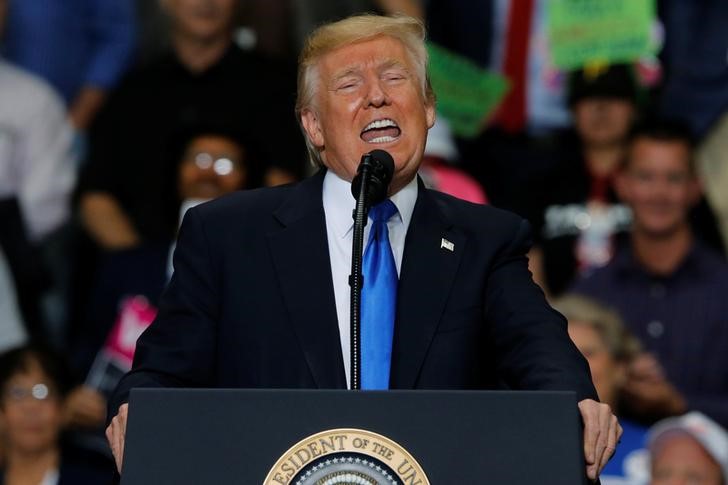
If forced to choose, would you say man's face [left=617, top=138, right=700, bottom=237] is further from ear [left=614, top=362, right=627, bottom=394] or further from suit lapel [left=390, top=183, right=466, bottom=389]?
suit lapel [left=390, top=183, right=466, bottom=389]

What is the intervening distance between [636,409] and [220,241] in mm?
2716

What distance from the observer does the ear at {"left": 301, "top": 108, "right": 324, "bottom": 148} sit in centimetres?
277

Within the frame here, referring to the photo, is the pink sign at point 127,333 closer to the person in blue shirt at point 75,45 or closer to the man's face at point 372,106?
the person in blue shirt at point 75,45

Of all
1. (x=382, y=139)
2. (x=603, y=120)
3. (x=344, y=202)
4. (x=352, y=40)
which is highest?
(x=352, y=40)

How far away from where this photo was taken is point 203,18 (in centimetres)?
616

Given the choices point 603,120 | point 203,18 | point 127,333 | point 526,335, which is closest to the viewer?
point 526,335

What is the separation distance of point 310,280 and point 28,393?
2790 millimetres

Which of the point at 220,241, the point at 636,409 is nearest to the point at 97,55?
the point at 636,409

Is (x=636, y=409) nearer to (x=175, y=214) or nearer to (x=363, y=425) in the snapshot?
(x=175, y=214)

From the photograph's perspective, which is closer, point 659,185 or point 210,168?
point 210,168

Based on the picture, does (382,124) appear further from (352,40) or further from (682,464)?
(682,464)

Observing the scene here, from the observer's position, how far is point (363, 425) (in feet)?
7.04

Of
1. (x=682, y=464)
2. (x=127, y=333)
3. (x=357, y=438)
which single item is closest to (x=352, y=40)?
(x=357, y=438)

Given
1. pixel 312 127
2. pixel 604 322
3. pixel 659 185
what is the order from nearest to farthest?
pixel 312 127, pixel 604 322, pixel 659 185
